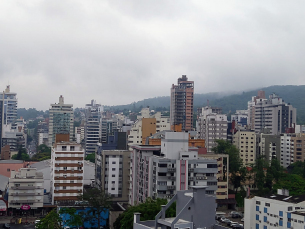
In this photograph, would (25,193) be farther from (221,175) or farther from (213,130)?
(213,130)

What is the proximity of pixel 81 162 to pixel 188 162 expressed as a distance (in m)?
12.0

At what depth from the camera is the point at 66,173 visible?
139 feet

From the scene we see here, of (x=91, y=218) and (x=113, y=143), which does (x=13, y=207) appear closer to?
(x=91, y=218)

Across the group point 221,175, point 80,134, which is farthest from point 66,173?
point 80,134

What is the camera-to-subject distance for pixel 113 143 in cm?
5350

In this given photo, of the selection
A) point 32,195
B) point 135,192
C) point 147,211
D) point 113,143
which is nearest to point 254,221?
point 147,211


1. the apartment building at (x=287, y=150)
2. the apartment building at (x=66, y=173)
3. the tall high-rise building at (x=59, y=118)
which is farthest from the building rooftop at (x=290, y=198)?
the tall high-rise building at (x=59, y=118)

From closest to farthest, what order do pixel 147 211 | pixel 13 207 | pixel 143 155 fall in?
pixel 147 211, pixel 143 155, pixel 13 207

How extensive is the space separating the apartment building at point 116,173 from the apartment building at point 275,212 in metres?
16.4

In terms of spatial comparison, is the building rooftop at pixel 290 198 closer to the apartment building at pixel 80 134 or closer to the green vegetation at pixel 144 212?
the green vegetation at pixel 144 212

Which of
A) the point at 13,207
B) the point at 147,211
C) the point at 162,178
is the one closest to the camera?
the point at 147,211

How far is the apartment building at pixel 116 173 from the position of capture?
150ft

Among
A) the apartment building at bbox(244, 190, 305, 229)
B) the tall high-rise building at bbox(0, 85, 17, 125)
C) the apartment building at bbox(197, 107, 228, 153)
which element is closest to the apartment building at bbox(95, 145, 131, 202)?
the apartment building at bbox(244, 190, 305, 229)

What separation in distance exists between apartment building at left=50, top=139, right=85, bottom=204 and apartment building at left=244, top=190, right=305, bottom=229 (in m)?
17.0
